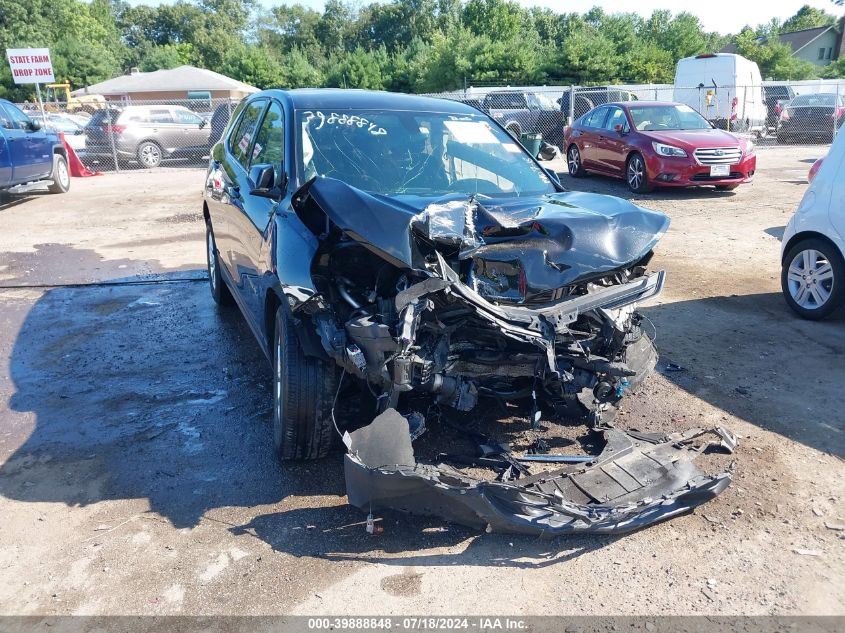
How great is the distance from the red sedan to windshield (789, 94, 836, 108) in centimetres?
995

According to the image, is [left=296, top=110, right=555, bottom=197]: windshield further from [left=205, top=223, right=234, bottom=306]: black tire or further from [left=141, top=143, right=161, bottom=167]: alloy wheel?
[left=141, top=143, right=161, bottom=167]: alloy wheel

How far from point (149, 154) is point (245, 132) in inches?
612

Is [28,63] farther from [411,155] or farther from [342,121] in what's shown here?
[411,155]

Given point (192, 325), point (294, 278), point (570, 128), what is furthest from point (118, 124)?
point (294, 278)

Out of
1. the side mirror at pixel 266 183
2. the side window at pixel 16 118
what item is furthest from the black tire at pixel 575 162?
the side mirror at pixel 266 183

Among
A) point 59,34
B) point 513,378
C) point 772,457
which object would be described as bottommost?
point 772,457

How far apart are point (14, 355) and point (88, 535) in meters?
3.06

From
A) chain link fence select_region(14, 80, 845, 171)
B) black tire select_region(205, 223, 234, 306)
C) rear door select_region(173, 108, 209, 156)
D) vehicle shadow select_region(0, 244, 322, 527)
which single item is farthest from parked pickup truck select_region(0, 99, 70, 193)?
black tire select_region(205, 223, 234, 306)

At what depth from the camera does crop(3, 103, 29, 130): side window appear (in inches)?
497

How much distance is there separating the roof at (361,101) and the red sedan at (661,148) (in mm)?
8251

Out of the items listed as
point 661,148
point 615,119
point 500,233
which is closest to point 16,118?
point 615,119

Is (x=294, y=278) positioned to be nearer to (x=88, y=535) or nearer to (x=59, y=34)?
(x=88, y=535)

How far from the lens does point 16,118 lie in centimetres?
1285

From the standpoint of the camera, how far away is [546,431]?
4.17 metres
